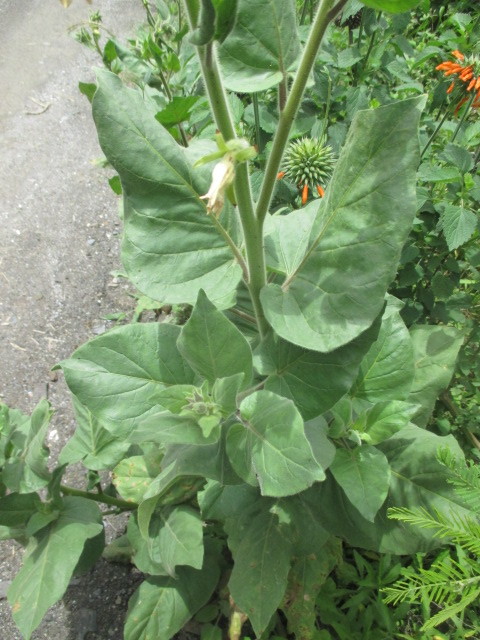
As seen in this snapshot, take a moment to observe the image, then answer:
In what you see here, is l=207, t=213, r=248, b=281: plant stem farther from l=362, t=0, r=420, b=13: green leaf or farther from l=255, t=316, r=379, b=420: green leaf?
l=362, t=0, r=420, b=13: green leaf

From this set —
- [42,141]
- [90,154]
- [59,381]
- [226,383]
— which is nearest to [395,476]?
[226,383]

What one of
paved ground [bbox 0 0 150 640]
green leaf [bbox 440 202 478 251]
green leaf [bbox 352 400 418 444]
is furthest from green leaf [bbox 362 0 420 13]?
paved ground [bbox 0 0 150 640]

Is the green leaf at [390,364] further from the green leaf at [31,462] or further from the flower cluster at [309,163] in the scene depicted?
the green leaf at [31,462]

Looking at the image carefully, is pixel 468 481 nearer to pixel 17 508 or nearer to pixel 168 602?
pixel 168 602

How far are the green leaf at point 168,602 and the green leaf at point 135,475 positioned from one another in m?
0.23

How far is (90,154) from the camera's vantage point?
9.84 feet

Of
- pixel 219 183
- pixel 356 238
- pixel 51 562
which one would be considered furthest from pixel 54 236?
pixel 219 183

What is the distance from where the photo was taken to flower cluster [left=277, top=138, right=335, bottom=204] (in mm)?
1648

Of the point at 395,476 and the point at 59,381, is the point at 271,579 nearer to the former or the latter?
the point at 395,476

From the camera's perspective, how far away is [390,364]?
4.17 ft

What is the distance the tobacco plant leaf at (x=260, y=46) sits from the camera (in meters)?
0.83

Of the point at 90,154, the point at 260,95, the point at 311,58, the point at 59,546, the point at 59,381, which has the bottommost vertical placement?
the point at 59,381

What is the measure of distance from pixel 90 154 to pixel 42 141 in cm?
30

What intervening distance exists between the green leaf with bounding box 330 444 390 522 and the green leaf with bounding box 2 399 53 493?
0.66m
